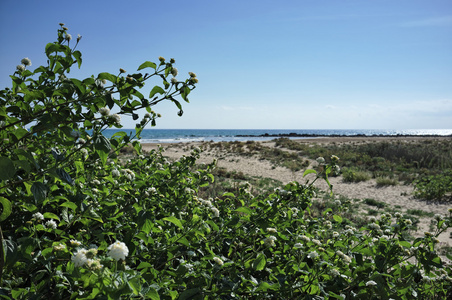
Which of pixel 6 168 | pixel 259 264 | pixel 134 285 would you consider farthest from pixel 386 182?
pixel 6 168

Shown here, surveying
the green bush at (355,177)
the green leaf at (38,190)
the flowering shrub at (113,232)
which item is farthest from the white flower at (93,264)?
the green bush at (355,177)

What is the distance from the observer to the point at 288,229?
8.49 feet

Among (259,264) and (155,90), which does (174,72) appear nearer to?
(155,90)

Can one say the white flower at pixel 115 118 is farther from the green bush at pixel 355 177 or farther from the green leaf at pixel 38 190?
the green bush at pixel 355 177

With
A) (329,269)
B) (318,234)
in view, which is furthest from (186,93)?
(318,234)

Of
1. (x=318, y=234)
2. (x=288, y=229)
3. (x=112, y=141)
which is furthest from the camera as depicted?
(x=318, y=234)

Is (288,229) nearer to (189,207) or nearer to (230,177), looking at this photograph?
(189,207)

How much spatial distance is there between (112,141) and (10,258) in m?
0.82

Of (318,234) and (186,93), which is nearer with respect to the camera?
(186,93)

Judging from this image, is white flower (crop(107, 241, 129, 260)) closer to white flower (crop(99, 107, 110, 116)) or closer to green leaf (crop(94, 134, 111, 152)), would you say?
green leaf (crop(94, 134, 111, 152))

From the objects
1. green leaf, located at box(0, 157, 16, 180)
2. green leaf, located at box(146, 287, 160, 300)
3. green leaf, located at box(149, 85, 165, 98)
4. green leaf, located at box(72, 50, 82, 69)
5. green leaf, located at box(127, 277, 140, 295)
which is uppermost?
green leaf, located at box(72, 50, 82, 69)

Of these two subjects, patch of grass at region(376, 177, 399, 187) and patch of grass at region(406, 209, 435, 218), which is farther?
patch of grass at region(376, 177, 399, 187)

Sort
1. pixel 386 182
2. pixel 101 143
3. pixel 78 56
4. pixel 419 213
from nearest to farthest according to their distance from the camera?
pixel 101 143 → pixel 78 56 → pixel 419 213 → pixel 386 182

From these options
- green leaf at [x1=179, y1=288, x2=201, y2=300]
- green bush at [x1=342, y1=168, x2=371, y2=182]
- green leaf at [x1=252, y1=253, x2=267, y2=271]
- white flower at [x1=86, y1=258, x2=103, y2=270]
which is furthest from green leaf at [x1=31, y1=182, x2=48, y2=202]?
green bush at [x1=342, y1=168, x2=371, y2=182]
